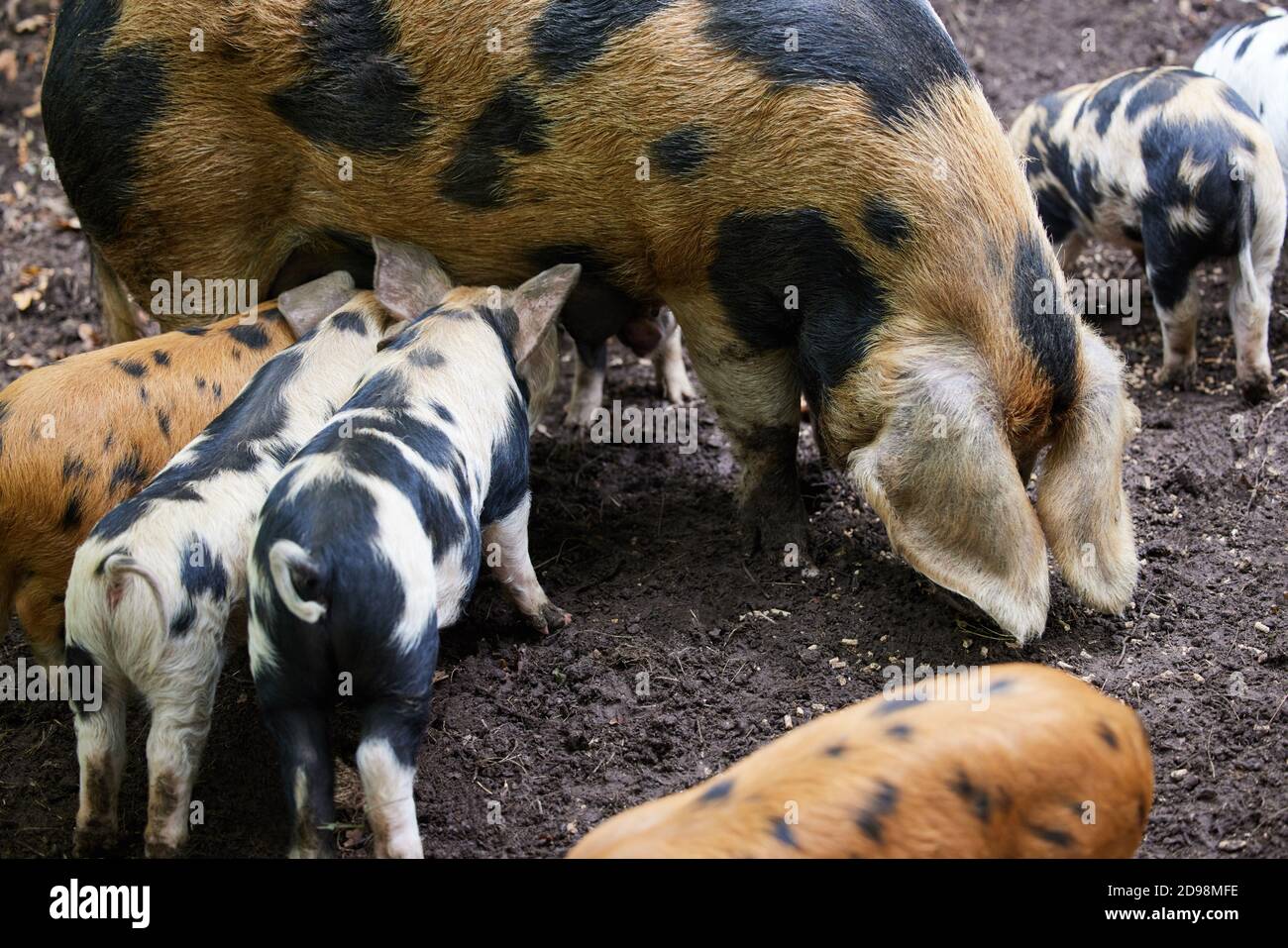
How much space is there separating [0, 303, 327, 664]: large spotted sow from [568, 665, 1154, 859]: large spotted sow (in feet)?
6.88

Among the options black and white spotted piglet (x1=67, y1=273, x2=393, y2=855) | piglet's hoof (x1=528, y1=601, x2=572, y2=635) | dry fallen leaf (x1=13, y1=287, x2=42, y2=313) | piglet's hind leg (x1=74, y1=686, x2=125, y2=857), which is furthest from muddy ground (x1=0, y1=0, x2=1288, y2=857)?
dry fallen leaf (x1=13, y1=287, x2=42, y2=313)

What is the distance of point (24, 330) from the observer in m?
6.87

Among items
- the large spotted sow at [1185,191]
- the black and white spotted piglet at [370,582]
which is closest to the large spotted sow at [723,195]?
the black and white spotted piglet at [370,582]

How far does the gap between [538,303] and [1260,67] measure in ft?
14.4

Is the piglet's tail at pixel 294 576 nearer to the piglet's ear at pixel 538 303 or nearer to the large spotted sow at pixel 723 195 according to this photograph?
the piglet's ear at pixel 538 303

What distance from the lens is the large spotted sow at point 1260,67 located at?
6.58 metres

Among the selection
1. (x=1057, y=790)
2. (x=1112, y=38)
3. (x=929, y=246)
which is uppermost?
(x=1112, y=38)

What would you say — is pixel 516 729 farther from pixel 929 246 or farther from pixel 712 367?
pixel 929 246

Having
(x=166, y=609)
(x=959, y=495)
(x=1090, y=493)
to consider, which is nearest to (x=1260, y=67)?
(x=1090, y=493)
